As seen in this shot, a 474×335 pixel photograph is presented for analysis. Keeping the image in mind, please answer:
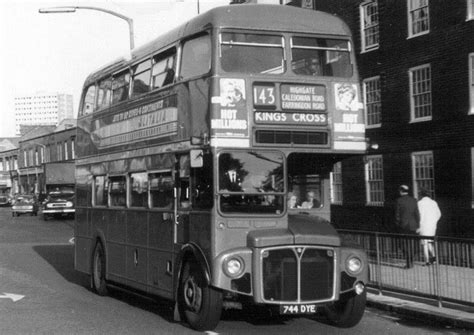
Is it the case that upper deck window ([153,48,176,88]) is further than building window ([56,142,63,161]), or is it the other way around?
building window ([56,142,63,161])

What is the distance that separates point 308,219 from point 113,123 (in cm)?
495

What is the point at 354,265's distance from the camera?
9.62 metres

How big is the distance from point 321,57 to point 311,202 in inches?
84.4

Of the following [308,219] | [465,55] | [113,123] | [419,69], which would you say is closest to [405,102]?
[419,69]

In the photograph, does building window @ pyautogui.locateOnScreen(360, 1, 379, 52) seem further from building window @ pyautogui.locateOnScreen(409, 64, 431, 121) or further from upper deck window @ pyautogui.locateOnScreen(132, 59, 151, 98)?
upper deck window @ pyautogui.locateOnScreen(132, 59, 151, 98)

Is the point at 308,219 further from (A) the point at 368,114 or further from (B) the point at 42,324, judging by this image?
(A) the point at 368,114

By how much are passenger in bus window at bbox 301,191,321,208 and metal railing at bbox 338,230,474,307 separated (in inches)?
23.3

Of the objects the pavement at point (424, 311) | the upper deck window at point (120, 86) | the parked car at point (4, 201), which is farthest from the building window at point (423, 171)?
the parked car at point (4, 201)

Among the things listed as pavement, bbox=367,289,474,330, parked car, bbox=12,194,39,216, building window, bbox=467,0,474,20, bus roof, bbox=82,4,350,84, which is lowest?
pavement, bbox=367,289,474,330

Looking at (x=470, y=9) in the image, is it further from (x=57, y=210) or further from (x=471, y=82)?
(x=57, y=210)

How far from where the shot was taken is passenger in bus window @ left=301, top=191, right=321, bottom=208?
1107cm

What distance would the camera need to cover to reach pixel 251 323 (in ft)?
34.5

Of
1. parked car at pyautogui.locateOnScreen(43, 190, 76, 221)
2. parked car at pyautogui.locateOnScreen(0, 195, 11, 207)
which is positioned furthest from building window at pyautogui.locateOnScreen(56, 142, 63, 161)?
parked car at pyautogui.locateOnScreen(43, 190, 76, 221)

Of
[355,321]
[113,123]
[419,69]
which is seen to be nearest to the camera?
[355,321]
